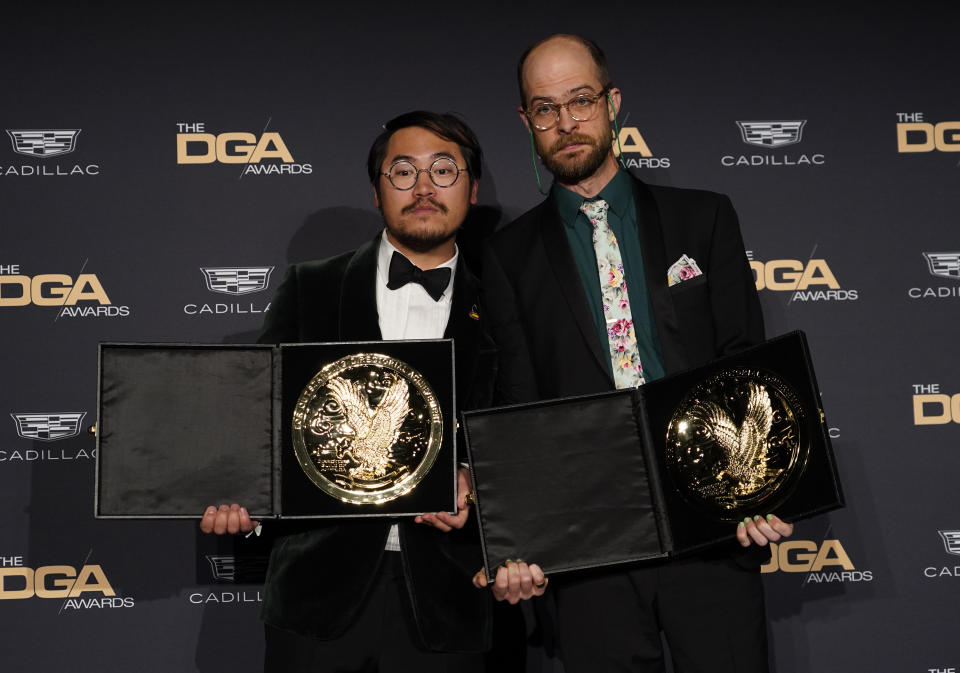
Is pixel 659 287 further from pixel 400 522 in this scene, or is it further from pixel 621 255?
pixel 400 522

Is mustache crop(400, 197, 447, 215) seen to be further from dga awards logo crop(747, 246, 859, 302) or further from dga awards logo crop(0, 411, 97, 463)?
dga awards logo crop(0, 411, 97, 463)

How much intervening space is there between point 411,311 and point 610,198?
24.4 inches

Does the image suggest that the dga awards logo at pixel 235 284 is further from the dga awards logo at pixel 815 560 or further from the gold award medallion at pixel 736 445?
the dga awards logo at pixel 815 560

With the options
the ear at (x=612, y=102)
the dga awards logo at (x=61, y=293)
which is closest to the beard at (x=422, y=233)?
Result: the ear at (x=612, y=102)

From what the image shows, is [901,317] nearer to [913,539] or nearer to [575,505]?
[913,539]

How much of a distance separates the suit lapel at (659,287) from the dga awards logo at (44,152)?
201 centimetres

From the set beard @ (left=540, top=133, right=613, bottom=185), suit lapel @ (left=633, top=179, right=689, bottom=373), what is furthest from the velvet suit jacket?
beard @ (left=540, top=133, right=613, bottom=185)

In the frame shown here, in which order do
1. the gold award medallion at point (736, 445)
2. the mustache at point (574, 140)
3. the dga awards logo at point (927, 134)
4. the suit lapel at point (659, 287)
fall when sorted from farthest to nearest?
the dga awards logo at point (927, 134) < the mustache at point (574, 140) < the suit lapel at point (659, 287) < the gold award medallion at point (736, 445)

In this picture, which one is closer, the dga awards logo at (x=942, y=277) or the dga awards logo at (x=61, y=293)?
the dga awards logo at (x=61, y=293)

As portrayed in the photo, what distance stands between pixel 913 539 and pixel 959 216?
117cm

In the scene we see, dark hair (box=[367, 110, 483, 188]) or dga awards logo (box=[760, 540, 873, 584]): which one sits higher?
dark hair (box=[367, 110, 483, 188])

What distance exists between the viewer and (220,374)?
219cm

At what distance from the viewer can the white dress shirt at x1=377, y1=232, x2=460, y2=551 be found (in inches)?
98.3

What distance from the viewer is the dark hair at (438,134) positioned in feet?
8.32
